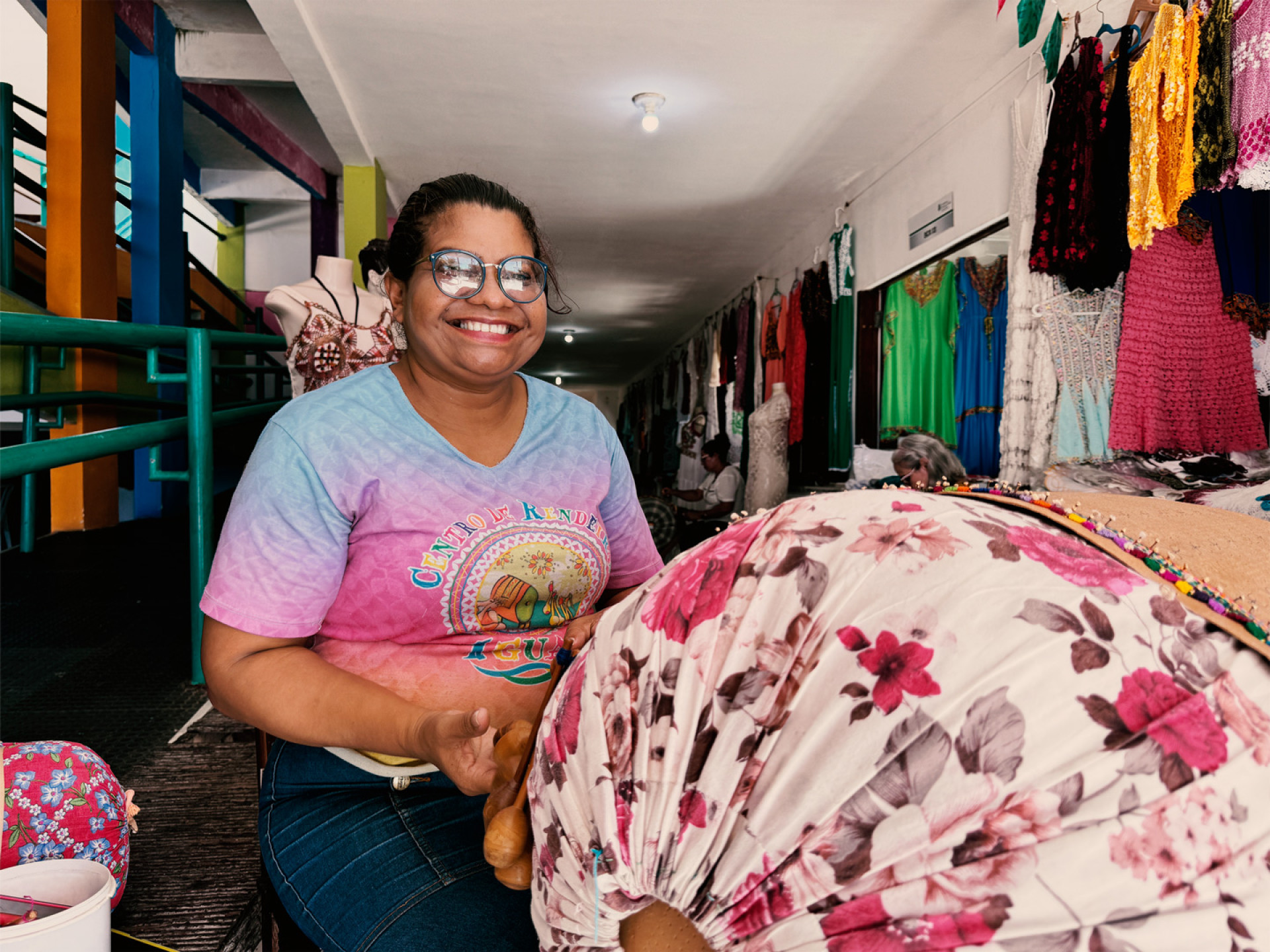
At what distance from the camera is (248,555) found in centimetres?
92

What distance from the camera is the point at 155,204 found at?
511 cm

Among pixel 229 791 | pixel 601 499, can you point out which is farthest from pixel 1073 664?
pixel 229 791

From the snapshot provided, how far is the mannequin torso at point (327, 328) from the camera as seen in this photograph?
3.10 metres

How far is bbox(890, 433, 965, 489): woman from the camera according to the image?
388cm

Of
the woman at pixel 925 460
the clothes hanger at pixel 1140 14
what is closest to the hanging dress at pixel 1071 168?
the clothes hanger at pixel 1140 14

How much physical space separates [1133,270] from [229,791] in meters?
3.55

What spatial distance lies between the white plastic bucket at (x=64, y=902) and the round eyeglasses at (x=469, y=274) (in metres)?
0.84

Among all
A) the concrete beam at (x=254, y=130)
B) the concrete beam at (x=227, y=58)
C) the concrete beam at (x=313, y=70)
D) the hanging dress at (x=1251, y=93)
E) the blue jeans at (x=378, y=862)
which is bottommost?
the blue jeans at (x=378, y=862)

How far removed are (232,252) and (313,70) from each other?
7553mm

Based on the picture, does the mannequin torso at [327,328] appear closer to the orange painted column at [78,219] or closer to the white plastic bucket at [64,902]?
the orange painted column at [78,219]

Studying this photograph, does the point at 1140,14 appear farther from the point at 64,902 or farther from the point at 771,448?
the point at 771,448

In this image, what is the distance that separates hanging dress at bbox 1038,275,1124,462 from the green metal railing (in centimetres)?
328

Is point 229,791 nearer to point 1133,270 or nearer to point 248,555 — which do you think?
point 248,555

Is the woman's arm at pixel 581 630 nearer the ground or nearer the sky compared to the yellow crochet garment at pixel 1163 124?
nearer the ground
